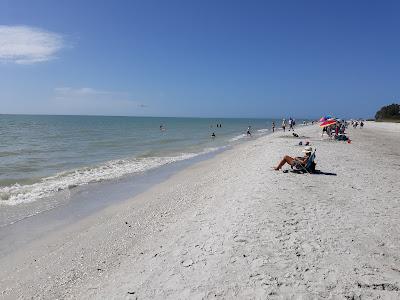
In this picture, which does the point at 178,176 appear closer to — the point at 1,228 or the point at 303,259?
the point at 1,228

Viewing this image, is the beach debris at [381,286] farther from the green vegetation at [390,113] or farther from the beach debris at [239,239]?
the green vegetation at [390,113]

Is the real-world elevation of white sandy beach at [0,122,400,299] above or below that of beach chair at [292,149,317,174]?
below

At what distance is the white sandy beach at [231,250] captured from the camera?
5246 mm

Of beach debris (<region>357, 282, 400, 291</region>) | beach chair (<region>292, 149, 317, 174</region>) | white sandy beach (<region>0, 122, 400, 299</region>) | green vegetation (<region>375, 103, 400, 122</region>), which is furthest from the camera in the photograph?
green vegetation (<region>375, 103, 400, 122</region>)

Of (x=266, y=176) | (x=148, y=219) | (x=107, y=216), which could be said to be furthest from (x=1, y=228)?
(x=266, y=176)

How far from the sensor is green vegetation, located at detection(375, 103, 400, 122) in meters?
83.4

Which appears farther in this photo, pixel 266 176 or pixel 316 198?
pixel 266 176

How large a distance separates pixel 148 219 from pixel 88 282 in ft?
11.2

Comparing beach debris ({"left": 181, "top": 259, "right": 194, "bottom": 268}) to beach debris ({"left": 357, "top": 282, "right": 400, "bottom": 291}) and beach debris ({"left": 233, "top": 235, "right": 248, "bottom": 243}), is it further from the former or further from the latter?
beach debris ({"left": 357, "top": 282, "right": 400, "bottom": 291})

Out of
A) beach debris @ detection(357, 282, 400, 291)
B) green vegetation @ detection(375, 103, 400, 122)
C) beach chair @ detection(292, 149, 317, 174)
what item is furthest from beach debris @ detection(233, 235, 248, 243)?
green vegetation @ detection(375, 103, 400, 122)

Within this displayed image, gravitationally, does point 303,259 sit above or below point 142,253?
above

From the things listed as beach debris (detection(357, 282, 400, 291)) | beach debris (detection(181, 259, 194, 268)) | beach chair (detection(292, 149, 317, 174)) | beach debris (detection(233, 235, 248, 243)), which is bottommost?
beach debris (detection(181, 259, 194, 268))

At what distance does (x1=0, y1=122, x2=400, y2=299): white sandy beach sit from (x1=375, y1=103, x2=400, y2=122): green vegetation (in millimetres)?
82450

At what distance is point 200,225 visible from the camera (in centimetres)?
796
